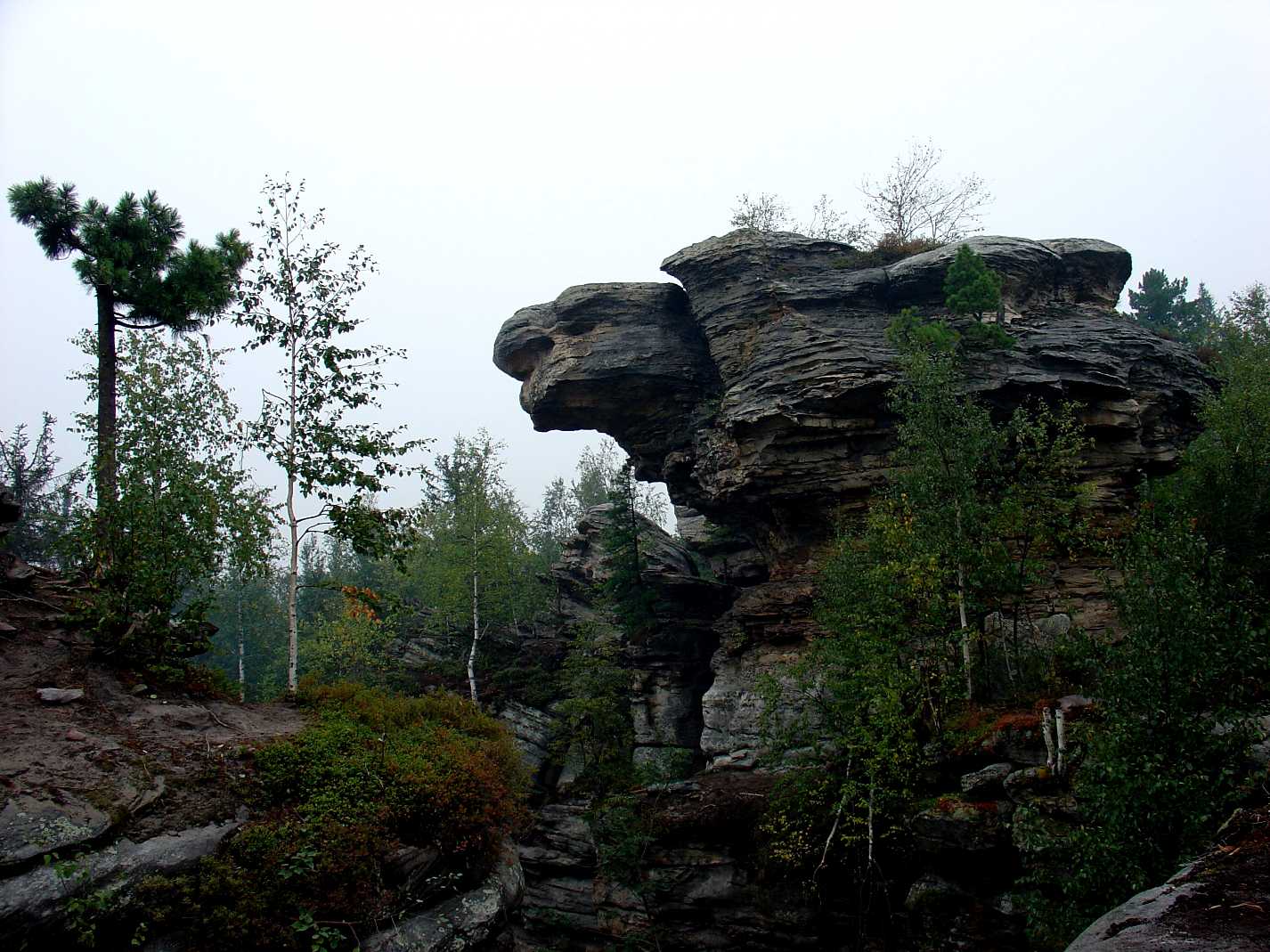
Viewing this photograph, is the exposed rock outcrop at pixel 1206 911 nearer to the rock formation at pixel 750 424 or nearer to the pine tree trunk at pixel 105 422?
the rock formation at pixel 750 424

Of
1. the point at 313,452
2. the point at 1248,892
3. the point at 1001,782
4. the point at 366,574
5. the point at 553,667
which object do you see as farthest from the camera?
the point at 366,574

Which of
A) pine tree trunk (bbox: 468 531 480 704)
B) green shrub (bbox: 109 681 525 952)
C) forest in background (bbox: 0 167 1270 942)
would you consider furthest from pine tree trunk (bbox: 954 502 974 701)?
pine tree trunk (bbox: 468 531 480 704)

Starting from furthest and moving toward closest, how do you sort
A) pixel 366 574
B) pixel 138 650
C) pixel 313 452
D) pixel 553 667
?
pixel 366 574 < pixel 553 667 < pixel 313 452 < pixel 138 650

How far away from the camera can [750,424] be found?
26.4 meters

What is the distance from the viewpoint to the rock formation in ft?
67.0

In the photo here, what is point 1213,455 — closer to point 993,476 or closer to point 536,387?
point 993,476

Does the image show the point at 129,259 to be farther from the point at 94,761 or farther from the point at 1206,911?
the point at 1206,911

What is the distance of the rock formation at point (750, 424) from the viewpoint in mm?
20422

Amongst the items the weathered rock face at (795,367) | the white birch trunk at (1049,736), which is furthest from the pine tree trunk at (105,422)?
the white birch trunk at (1049,736)

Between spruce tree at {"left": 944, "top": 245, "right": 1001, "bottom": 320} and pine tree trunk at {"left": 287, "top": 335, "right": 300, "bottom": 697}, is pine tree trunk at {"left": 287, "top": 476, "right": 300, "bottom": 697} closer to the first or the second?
pine tree trunk at {"left": 287, "top": 335, "right": 300, "bottom": 697}

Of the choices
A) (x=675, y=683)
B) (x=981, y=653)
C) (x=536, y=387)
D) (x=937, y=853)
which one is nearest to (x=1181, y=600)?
(x=937, y=853)

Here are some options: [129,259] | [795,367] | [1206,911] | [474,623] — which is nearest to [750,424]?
[795,367]

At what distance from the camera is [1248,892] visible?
4898 millimetres

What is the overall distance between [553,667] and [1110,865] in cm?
2552
